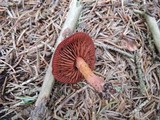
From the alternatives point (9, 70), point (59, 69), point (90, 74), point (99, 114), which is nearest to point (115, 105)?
point (99, 114)

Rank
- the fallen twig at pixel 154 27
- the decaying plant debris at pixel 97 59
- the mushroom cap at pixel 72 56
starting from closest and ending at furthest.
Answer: the mushroom cap at pixel 72 56 → the decaying plant debris at pixel 97 59 → the fallen twig at pixel 154 27

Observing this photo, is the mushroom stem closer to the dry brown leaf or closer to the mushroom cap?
the mushroom cap

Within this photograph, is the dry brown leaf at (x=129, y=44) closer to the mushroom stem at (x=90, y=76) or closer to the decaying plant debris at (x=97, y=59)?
the decaying plant debris at (x=97, y=59)

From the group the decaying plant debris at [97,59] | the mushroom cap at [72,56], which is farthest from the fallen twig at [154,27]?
the mushroom cap at [72,56]

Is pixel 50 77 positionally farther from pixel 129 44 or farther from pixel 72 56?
pixel 129 44

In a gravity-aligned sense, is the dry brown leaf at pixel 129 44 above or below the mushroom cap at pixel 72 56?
below

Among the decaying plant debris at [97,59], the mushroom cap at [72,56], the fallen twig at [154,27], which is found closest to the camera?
the mushroom cap at [72,56]

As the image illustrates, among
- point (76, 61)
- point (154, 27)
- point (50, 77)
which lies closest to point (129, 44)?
point (154, 27)

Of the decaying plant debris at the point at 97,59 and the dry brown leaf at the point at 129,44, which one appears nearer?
the decaying plant debris at the point at 97,59
